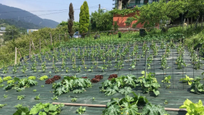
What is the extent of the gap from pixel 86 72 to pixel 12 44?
1202 cm

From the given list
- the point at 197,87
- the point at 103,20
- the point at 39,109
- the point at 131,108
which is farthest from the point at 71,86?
the point at 103,20

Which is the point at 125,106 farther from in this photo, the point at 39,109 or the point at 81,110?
the point at 39,109

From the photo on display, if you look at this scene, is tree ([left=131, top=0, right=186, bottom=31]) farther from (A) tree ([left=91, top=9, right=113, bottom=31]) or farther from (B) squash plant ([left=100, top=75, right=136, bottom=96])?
(B) squash plant ([left=100, top=75, right=136, bottom=96])

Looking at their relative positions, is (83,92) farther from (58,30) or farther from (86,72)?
(58,30)

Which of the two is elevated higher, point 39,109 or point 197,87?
point 197,87

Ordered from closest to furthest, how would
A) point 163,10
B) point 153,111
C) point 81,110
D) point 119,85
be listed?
point 153,111 → point 81,110 → point 119,85 → point 163,10

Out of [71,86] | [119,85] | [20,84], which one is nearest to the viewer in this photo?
[119,85]

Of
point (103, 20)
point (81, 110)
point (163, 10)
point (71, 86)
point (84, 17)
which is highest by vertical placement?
point (84, 17)

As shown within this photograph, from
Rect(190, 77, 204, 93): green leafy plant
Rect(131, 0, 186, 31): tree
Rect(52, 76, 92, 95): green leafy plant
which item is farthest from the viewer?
Rect(131, 0, 186, 31): tree

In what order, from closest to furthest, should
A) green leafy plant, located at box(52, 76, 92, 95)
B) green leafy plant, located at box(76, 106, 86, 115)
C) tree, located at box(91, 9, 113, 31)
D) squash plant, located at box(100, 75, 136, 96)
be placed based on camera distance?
green leafy plant, located at box(76, 106, 86, 115), squash plant, located at box(100, 75, 136, 96), green leafy plant, located at box(52, 76, 92, 95), tree, located at box(91, 9, 113, 31)

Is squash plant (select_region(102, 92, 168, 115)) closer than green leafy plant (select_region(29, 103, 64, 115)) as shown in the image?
Yes

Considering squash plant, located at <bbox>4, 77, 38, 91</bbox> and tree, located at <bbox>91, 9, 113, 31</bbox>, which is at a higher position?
tree, located at <bbox>91, 9, 113, 31</bbox>

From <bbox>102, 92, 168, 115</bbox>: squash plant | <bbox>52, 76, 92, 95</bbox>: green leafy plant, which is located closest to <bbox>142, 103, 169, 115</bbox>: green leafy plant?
<bbox>102, 92, 168, 115</bbox>: squash plant

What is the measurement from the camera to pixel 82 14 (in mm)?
18359
